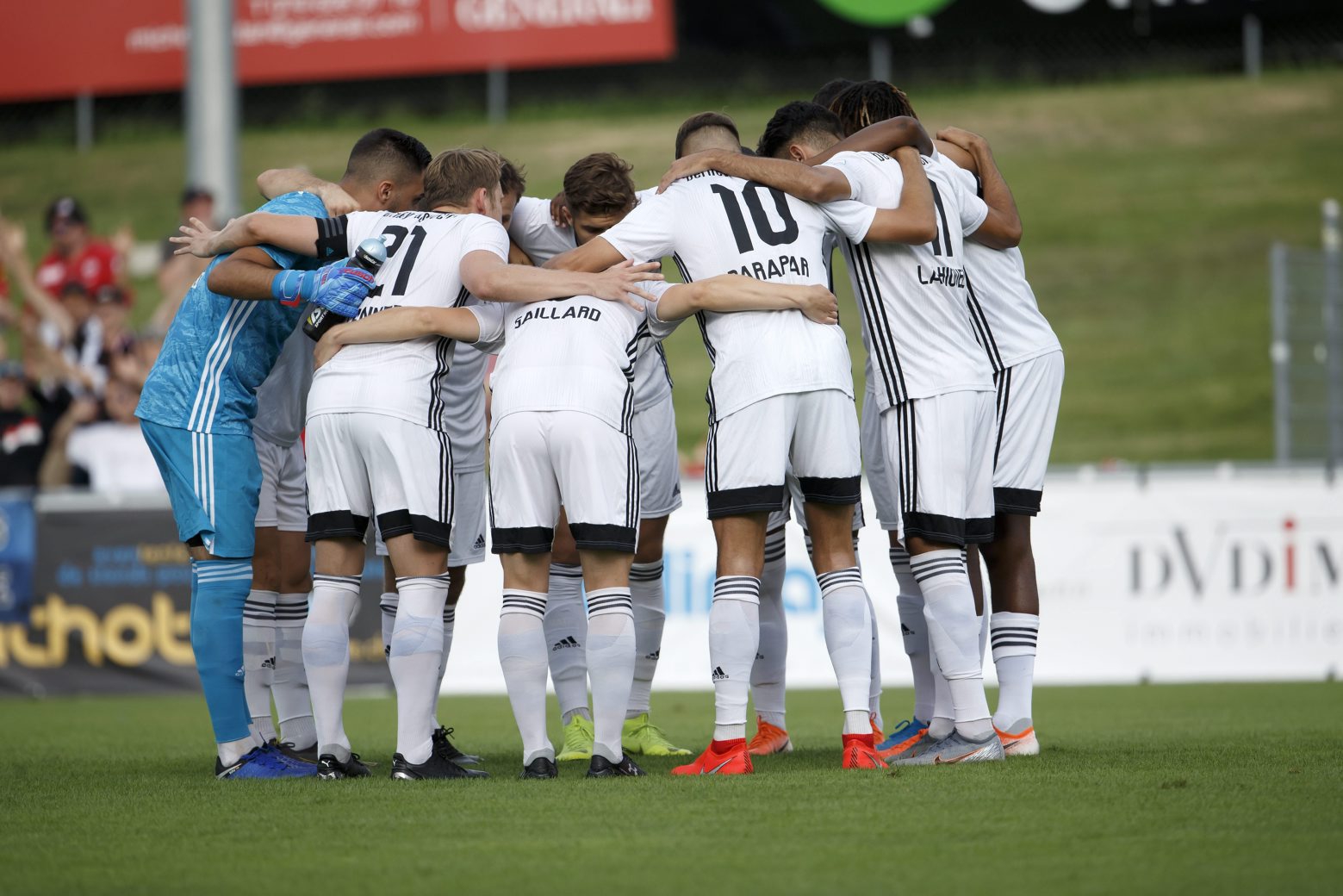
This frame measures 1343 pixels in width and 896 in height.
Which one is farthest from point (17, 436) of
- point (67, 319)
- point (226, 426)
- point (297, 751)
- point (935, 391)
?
point (935, 391)

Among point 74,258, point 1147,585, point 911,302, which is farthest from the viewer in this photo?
point 74,258

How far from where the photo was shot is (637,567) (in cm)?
651

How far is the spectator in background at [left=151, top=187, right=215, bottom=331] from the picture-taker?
12.1 metres

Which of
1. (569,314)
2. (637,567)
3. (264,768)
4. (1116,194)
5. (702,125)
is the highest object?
(1116,194)

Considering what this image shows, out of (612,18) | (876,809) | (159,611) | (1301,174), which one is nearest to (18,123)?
(612,18)

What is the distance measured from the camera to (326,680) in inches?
203

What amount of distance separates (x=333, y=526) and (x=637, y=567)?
1725 millimetres

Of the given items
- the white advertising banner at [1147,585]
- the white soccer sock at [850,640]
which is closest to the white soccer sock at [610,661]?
the white soccer sock at [850,640]

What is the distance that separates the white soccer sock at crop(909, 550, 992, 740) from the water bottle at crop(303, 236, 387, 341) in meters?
2.21

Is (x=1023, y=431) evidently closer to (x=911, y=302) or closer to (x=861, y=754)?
(x=911, y=302)

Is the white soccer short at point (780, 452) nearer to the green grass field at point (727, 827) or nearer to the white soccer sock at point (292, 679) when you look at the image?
the green grass field at point (727, 827)

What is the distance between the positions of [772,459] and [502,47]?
21330 mm

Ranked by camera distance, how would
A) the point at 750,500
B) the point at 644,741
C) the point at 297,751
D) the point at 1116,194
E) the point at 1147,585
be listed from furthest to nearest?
the point at 1116,194 < the point at 1147,585 < the point at 644,741 < the point at 297,751 < the point at 750,500

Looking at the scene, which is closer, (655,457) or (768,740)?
(768,740)
